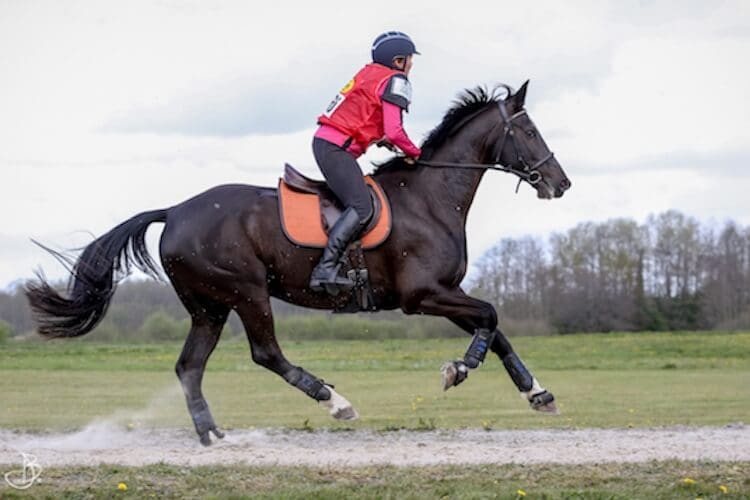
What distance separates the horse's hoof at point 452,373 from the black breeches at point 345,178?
1591 millimetres

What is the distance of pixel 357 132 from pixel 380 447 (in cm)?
307

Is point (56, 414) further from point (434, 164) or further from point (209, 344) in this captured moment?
point (434, 164)

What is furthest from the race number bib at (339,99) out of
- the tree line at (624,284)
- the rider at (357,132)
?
the tree line at (624,284)

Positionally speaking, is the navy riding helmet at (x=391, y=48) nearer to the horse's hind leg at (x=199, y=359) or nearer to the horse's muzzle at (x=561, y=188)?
the horse's muzzle at (x=561, y=188)

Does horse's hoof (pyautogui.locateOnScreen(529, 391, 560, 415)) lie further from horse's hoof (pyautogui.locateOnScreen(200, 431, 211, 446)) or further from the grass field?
horse's hoof (pyautogui.locateOnScreen(200, 431, 211, 446))

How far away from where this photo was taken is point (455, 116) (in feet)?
40.9

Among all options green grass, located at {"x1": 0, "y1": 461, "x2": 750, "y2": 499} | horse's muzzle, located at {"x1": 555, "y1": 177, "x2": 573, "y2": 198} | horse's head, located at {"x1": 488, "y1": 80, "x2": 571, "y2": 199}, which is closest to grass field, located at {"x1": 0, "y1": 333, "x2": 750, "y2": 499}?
green grass, located at {"x1": 0, "y1": 461, "x2": 750, "y2": 499}

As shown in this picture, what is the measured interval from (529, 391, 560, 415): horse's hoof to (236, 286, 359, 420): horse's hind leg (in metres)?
1.78

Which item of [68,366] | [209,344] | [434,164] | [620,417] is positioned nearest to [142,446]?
[209,344]

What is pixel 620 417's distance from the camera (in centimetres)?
1989

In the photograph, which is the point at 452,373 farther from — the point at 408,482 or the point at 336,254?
the point at 408,482

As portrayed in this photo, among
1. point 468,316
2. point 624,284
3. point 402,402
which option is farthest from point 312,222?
point 624,284

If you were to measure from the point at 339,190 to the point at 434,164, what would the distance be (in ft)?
3.67

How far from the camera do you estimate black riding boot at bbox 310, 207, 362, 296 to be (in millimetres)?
11320
